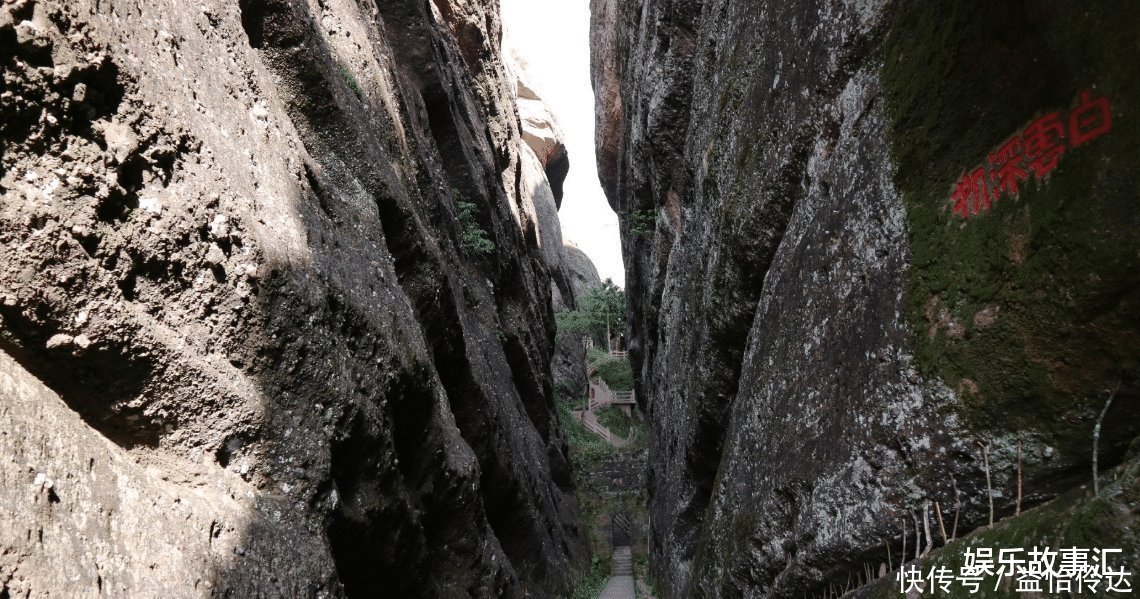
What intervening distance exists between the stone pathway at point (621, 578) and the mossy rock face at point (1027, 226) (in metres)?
12.6

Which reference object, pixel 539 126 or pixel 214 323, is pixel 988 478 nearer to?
pixel 214 323

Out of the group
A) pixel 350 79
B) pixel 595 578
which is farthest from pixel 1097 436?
pixel 595 578

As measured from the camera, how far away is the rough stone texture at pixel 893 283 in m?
2.93

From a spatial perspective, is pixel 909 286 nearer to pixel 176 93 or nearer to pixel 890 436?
pixel 890 436

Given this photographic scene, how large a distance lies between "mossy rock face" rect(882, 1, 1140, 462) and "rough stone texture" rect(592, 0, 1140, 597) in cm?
1

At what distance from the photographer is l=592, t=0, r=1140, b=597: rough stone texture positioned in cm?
293

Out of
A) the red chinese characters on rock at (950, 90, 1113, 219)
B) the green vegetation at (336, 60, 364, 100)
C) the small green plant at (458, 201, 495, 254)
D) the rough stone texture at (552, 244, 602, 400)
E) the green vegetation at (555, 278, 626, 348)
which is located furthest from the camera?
the rough stone texture at (552, 244, 602, 400)

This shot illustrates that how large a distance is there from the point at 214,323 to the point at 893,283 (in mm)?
4422

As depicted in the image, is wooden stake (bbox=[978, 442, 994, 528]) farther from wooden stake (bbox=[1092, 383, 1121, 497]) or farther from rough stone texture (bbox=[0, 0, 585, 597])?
rough stone texture (bbox=[0, 0, 585, 597])

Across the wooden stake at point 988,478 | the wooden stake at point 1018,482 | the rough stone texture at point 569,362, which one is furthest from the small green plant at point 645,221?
the rough stone texture at point 569,362

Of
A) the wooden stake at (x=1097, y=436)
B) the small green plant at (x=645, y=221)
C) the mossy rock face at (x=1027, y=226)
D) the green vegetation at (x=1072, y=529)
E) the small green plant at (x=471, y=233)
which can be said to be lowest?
the green vegetation at (x=1072, y=529)

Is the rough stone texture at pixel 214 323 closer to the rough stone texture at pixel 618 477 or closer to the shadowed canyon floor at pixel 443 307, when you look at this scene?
the shadowed canyon floor at pixel 443 307

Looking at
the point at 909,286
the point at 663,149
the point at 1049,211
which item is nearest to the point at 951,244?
the point at 909,286

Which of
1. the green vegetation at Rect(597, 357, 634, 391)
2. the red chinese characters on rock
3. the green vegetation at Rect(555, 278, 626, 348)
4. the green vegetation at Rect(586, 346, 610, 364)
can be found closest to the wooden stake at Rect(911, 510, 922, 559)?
the red chinese characters on rock
